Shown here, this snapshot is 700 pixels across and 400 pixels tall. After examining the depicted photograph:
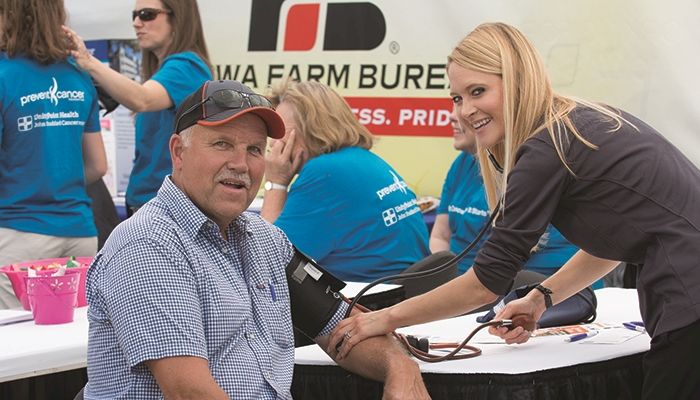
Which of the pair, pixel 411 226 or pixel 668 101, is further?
pixel 668 101

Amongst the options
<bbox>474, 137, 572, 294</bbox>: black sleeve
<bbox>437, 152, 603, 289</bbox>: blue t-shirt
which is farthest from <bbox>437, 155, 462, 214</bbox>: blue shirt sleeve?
<bbox>474, 137, 572, 294</bbox>: black sleeve

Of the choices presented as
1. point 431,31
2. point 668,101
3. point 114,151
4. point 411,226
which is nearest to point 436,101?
point 431,31

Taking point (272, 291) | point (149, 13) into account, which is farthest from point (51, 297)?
point (149, 13)

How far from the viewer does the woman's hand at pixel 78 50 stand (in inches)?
139

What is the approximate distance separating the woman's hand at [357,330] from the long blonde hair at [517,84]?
1.31ft

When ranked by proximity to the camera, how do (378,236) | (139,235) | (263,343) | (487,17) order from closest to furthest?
(139,235), (263,343), (378,236), (487,17)

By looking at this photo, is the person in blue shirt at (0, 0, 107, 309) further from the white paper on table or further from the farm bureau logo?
the white paper on table

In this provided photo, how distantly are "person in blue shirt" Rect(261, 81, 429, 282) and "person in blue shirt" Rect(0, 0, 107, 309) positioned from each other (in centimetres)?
81

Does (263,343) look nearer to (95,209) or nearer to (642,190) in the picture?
(642,190)

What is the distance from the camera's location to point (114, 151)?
5.79m

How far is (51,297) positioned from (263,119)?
0.82 metres

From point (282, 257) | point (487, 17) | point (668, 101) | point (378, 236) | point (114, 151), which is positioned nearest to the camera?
point (282, 257)

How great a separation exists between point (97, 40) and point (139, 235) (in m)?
4.33

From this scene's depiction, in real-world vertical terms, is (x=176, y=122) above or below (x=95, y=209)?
above
